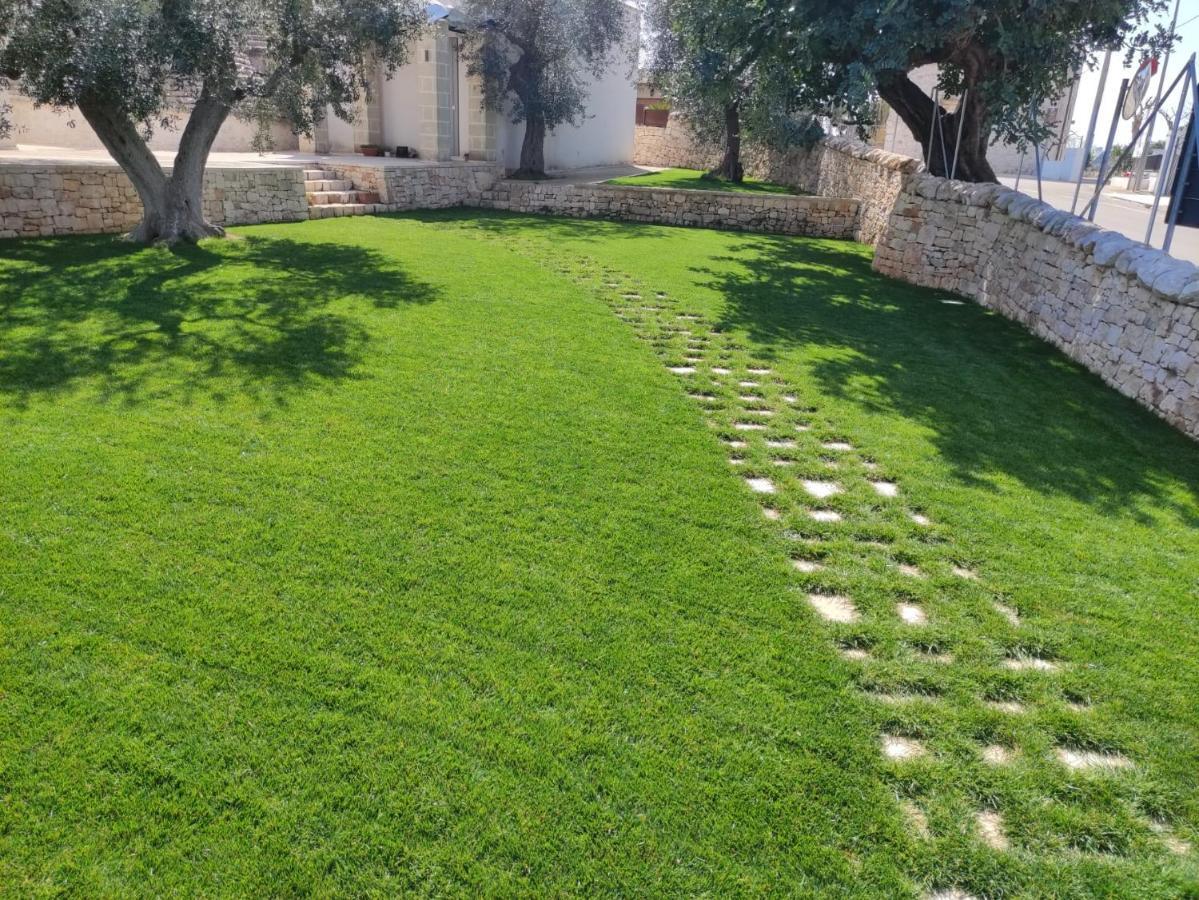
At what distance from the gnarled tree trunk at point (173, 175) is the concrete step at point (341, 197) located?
11.6 ft

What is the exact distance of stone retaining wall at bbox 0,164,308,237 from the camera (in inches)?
398

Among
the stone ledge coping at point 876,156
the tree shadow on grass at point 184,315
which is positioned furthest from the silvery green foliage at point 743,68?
the tree shadow on grass at point 184,315

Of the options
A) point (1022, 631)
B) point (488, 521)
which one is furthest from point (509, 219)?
point (1022, 631)

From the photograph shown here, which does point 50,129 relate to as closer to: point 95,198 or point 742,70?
point 95,198

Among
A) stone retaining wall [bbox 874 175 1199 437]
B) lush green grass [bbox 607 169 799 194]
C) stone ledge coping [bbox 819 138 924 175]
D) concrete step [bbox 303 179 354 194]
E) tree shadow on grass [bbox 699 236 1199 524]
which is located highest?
stone ledge coping [bbox 819 138 924 175]

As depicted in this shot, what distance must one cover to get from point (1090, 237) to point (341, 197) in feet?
39.0

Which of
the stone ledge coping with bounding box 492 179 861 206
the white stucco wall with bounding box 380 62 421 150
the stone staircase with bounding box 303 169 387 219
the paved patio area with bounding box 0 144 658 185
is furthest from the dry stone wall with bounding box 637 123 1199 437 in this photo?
the white stucco wall with bounding box 380 62 421 150

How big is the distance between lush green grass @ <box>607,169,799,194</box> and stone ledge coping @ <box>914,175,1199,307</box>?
900cm

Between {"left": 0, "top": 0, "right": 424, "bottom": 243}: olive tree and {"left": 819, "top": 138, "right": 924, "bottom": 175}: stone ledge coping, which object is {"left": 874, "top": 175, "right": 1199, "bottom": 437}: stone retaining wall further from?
{"left": 0, "top": 0, "right": 424, "bottom": 243}: olive tree

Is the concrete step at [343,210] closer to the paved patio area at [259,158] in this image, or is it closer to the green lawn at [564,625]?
the paved patio area at [259,158]

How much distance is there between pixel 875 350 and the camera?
7.85 m

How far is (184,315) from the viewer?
283 inches

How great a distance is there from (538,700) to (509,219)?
540 inches

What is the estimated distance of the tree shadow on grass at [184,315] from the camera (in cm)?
568
